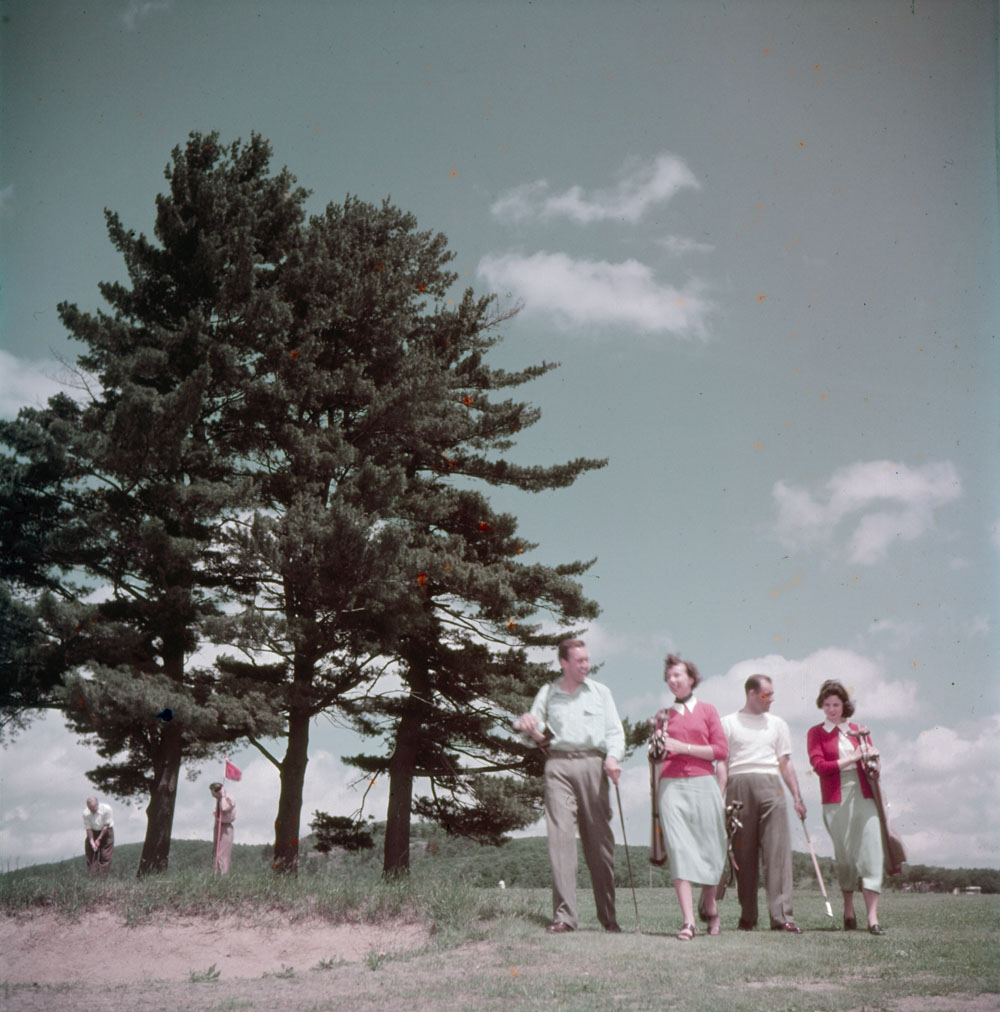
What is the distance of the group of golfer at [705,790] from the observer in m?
6.25

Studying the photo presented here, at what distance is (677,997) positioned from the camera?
461cm

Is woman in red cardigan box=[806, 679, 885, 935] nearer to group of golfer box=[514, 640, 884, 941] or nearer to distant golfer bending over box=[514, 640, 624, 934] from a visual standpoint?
group of golfer box=[514, 640, 884, 941]

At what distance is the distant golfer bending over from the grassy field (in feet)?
0.91

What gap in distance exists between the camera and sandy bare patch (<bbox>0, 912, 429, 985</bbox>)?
796cm

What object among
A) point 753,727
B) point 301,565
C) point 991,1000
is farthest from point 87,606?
point 991,1000

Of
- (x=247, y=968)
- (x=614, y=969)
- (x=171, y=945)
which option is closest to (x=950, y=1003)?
(x=614, y=969)

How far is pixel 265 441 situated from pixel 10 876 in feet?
24.9

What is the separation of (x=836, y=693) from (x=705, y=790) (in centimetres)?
155

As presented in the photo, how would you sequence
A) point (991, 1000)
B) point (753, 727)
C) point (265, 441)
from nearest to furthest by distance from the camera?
point (991, 1000) < point (753, 727) < point (265, 441)

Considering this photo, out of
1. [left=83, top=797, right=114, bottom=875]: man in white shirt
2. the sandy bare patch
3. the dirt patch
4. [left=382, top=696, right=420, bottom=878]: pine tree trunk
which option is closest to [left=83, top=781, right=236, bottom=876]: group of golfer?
Result: [left=83, top=797, right=114, bottom=875]: man in white shirt

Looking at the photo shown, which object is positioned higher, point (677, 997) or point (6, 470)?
point (6, 470)

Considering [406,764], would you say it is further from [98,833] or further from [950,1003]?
[950,1003]

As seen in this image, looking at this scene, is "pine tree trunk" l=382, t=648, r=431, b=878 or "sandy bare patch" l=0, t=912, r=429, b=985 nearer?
"sandy bare patch" l=0, t=912, r=429, b=985

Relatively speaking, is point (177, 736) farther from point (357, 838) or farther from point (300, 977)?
point (300, 977)
